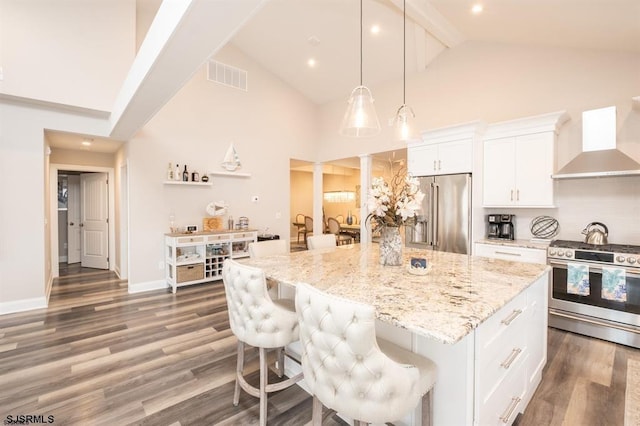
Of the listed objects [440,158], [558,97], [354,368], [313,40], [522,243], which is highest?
[313,40]

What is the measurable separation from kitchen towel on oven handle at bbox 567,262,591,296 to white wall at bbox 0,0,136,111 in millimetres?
5911

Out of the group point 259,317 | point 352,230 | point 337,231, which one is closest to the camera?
point 259,317

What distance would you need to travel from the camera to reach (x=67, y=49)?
3613 mm

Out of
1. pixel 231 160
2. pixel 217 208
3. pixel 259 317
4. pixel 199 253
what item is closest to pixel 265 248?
pixel 259 317

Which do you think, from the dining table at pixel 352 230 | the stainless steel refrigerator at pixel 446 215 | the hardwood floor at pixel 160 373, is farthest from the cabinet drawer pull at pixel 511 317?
the dining table at pixel 352 230

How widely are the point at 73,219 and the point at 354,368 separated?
8030 mm

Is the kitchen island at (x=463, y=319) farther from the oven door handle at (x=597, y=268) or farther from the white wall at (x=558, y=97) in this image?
the white wall at (x=558, y=97)

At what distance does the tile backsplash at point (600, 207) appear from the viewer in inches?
125

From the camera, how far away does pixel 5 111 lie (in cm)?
358

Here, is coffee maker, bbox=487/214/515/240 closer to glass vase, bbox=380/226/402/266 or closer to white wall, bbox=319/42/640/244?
white wall, bbox=319/42/640/244

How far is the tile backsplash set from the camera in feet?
10.5

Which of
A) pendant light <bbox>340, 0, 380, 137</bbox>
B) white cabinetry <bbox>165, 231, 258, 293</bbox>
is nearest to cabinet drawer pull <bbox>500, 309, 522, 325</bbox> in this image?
pendant light <bbox>340, 0, 380, 137</bbox>

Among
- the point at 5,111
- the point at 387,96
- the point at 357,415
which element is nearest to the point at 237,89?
the point at 387,96

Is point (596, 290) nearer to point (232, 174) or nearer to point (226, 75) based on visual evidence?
point (232, 174)
